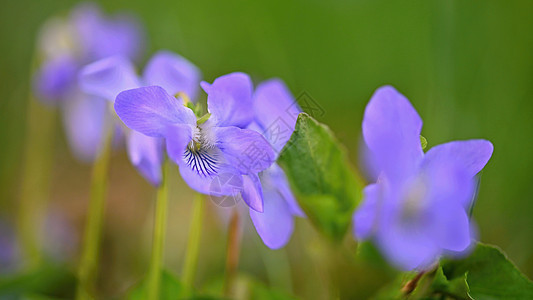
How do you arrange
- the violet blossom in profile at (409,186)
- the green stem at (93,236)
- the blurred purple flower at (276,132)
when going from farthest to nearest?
the green stem at (93,236) < the blurred purple flower at (276,132) < the violet blossom in profile at (409,186)

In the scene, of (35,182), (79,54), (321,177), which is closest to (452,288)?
(321,177)

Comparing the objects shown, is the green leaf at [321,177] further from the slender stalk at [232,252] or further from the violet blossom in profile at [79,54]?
the violet blossom in profile at [79,54]

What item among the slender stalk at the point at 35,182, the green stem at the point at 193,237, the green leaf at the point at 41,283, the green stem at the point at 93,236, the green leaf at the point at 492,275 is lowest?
the slender stalk at the point at 35,182

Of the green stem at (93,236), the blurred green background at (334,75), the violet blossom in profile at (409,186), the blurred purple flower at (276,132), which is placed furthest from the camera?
the blurred green background at (334,75)

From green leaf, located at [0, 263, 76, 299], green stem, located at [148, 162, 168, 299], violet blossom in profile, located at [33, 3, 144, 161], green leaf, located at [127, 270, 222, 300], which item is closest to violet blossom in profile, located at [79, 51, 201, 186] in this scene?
green stem, located at [148, 162, 168, 299]

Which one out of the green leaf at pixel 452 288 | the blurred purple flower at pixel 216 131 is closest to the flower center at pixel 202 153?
the blurred purple flower at pixel 216 131

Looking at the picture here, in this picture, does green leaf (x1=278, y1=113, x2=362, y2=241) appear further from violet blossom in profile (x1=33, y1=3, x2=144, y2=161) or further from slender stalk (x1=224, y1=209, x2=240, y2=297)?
violet blossom in profile (x1=33, y1=3, x2=144, y2=161)

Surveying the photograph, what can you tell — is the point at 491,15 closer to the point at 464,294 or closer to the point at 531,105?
the point at 531,105
